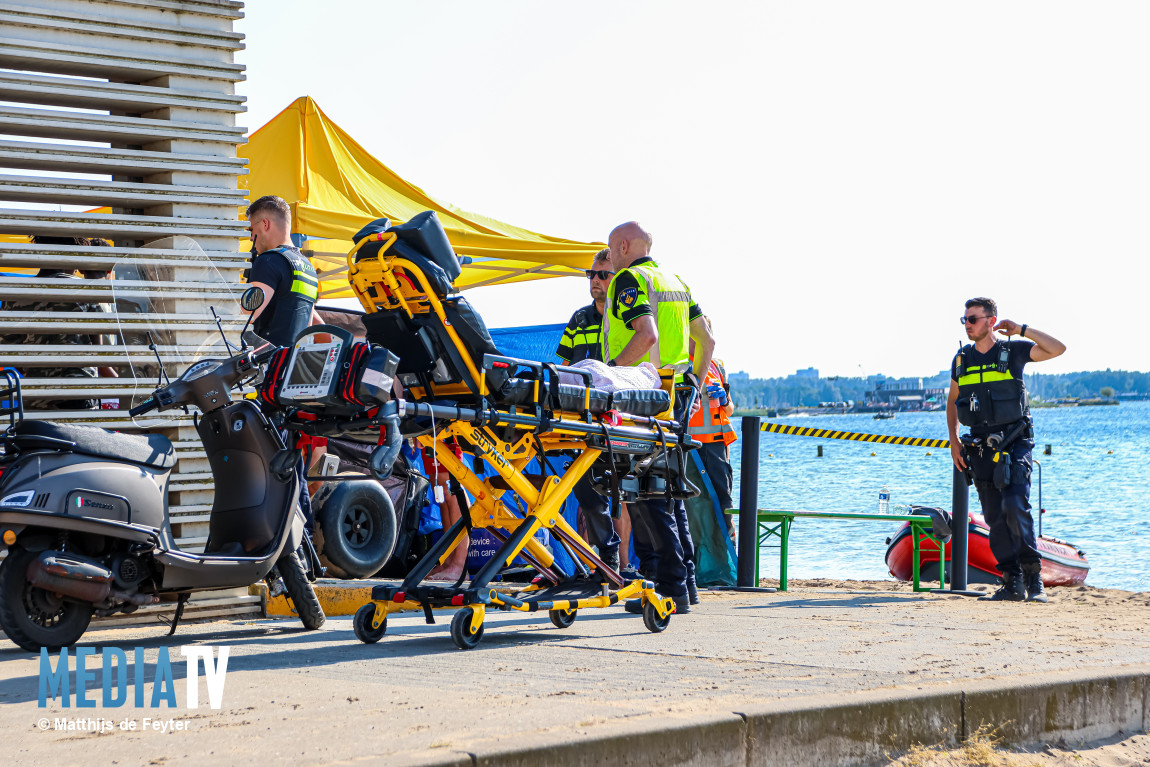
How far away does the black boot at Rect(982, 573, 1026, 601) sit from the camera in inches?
320

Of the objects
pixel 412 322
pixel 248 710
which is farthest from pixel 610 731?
pixel 412 322

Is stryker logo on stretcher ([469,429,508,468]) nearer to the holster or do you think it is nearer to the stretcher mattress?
the stretcher mattress

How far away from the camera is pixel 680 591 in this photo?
260 inches

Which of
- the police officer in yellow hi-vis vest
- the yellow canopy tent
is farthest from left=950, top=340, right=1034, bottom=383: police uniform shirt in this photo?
the yellow canopy tent

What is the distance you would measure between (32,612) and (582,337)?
4.49 metres

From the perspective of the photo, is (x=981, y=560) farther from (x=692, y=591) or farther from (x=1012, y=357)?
(x=692, y=591)

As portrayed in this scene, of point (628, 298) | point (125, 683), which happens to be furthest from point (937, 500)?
point (125, 683)

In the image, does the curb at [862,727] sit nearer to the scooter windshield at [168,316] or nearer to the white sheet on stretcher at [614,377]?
the white sheet on stretcher at [614,377]

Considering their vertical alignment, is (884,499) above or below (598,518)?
below

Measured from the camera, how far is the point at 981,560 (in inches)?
447

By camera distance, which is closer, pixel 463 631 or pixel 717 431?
pixel 463 631

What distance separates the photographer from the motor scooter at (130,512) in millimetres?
4676

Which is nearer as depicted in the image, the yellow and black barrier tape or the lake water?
the yellow and black barrier tape

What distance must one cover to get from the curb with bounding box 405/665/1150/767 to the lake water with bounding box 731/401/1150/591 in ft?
21.0
